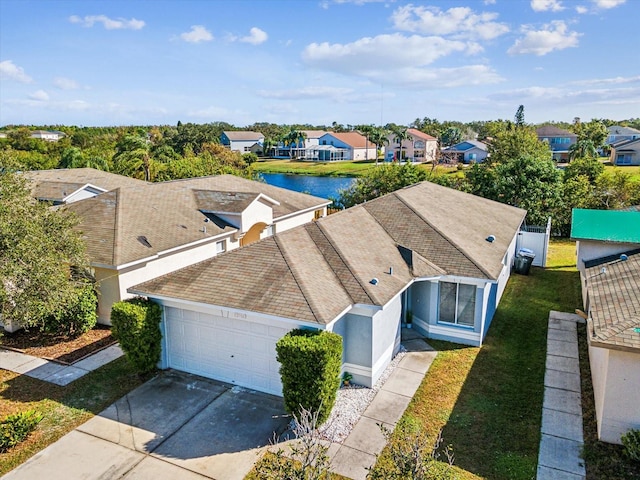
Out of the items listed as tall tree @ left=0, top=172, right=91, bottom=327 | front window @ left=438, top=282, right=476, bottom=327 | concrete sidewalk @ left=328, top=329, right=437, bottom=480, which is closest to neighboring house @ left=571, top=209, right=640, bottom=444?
front window @ left=438, top=282, right=476, bottom=327

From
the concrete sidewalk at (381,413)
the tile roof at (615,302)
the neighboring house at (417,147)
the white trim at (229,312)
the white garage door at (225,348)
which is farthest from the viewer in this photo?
the neighboring house at (417,147)

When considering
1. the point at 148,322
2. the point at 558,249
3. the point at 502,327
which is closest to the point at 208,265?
the point at 148,322

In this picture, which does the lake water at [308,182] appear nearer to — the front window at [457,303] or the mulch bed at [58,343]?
the front window at [457,303]

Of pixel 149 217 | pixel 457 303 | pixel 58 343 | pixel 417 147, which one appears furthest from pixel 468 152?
pixel 58 343

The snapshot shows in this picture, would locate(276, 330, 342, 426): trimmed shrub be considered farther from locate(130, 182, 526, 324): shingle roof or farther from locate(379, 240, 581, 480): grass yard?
locate(379, 240, 581, 480): grass yard

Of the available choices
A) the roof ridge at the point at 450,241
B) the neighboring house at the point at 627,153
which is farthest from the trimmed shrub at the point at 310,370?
the neighboring house at the point at 627,153

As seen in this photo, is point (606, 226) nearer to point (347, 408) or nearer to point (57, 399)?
point (347, 408)

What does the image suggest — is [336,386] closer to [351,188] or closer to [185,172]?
[351,188]
